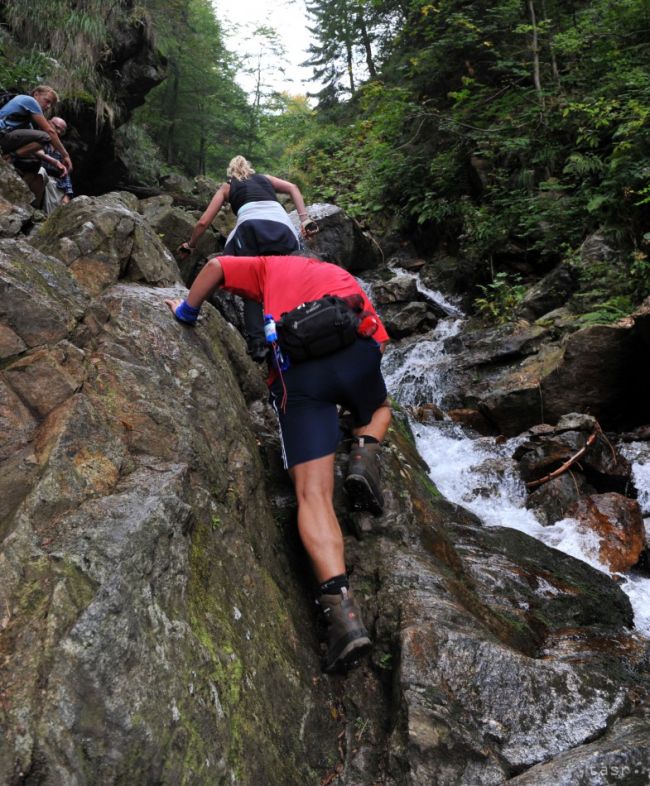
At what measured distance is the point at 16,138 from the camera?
7156 mm

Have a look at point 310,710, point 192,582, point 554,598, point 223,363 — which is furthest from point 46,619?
point 554,598

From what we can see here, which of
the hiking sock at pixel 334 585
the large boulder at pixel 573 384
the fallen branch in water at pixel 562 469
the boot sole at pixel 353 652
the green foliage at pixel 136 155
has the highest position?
the green foliage at pixel 136 155

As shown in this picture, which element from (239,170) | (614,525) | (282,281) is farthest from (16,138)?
(614,525)

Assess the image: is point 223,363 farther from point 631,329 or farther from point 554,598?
point 631,329

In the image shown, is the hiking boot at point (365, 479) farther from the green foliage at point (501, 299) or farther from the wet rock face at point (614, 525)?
the green foliage at point (501, 299)

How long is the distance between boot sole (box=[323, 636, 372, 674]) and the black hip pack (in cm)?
161

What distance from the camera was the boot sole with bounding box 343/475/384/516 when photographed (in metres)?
3.83

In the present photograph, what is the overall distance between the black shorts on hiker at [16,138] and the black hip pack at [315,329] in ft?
19.2

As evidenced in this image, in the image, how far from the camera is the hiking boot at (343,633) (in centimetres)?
291

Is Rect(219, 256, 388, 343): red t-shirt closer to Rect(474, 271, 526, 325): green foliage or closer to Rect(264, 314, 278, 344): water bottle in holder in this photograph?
Rect(264, 314, 278, 344): water bottle in holder

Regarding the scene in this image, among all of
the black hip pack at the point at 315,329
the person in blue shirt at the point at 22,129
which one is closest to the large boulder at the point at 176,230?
the person in blue shirt at the point at 22,129

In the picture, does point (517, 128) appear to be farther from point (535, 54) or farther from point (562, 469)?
point (562, 469)

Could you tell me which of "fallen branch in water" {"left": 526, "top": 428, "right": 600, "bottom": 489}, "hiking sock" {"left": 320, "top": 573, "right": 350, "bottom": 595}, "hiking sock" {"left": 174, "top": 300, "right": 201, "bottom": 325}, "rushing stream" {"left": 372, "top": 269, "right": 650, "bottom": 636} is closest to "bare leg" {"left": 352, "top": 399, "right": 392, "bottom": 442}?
"hiking sock" {"left": 320, "top": 573, "right": 350, "bottom": 595}

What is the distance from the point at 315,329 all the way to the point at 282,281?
0.48 m
